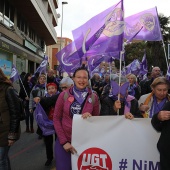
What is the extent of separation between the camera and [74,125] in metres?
3.31

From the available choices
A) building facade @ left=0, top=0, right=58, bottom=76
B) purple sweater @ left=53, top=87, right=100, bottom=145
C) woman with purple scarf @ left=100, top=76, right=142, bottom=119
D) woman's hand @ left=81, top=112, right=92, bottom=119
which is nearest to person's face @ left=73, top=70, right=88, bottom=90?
purple sweater @ left=53, top=87, right=100, bottom=145

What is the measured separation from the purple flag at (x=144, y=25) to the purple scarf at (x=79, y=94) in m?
2.45

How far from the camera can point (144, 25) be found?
216 inches

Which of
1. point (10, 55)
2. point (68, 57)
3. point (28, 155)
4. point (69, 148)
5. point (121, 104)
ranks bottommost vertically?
point (28, 155)

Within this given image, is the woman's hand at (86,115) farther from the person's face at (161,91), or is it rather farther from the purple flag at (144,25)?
the purple flag at (144,25)

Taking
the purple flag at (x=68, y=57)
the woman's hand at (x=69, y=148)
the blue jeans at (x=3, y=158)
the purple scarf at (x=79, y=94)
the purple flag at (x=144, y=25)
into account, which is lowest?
the blue jeans at (x=3, y=158)

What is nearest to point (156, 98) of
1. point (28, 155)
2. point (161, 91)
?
point (161, 91)

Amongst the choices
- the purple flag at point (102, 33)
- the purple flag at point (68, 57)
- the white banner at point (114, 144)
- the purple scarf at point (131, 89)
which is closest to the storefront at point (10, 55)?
the purple scarf at point (131, 89)

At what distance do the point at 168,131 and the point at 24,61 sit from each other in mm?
21343

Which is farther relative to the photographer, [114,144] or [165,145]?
[114,144]

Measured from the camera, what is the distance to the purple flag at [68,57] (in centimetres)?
525

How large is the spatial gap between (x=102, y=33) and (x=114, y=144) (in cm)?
181

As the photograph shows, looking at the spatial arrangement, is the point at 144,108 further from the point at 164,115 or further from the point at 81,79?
the point at 164,115

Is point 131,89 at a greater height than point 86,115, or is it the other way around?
point 131,89
